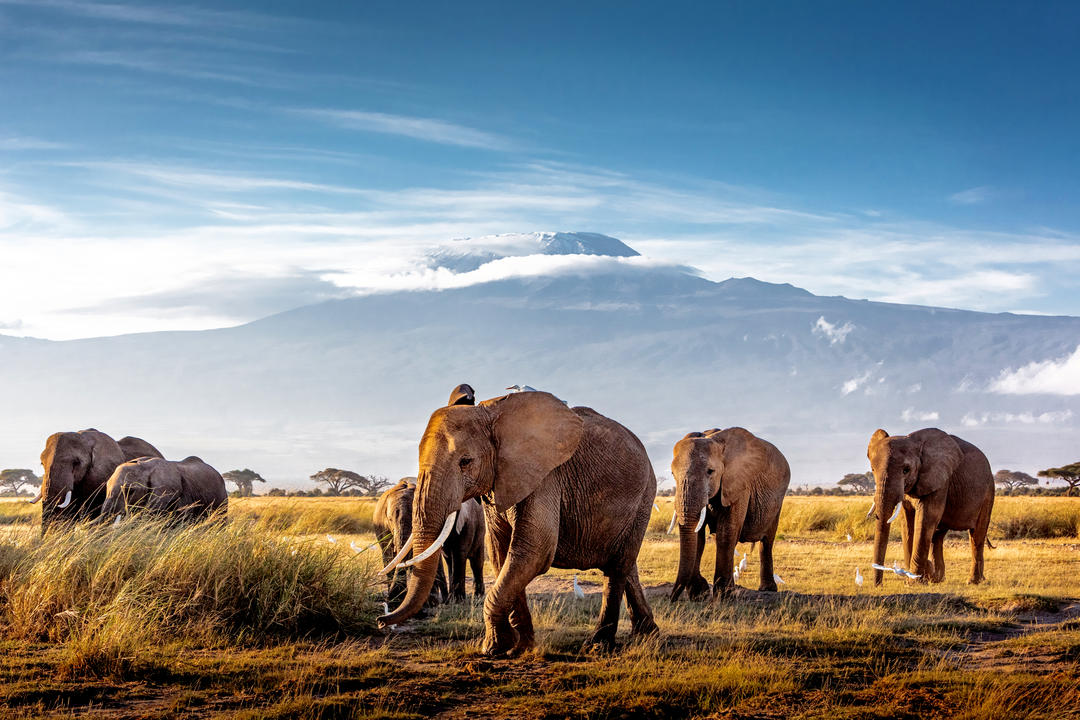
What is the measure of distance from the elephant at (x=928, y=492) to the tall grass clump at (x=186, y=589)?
9.26m

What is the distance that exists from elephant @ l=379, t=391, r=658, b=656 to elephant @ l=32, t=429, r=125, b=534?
12312 mm

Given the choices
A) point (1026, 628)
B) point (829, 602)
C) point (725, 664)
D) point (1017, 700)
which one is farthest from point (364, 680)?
point (1026, 628)

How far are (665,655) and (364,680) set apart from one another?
9.78ft

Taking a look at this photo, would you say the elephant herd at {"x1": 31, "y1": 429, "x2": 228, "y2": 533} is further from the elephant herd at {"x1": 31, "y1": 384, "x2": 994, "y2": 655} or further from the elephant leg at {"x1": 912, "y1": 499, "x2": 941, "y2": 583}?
the elephant leg at {"x1": 912, "y1": 499, "x2": 941, "y2": 583}

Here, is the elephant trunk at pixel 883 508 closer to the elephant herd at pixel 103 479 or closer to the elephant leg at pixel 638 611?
the elephant leg at pixel 638 611

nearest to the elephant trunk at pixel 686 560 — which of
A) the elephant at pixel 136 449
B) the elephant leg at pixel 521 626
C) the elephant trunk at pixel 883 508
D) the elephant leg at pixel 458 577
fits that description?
the elephant leg at pixel 458 577

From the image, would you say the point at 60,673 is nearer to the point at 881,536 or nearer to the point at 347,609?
the point at 347,609

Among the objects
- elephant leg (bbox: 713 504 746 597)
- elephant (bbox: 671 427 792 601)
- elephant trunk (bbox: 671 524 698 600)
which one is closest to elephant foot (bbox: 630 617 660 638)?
elephant (bbox: 671 427 792 601)

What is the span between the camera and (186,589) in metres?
11.2

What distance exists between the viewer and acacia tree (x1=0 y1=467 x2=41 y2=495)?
7206cm

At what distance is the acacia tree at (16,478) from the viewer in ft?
236

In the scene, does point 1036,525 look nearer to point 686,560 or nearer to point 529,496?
point 686,560

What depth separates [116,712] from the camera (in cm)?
805

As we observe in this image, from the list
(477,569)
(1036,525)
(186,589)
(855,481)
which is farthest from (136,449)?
(855,481)
